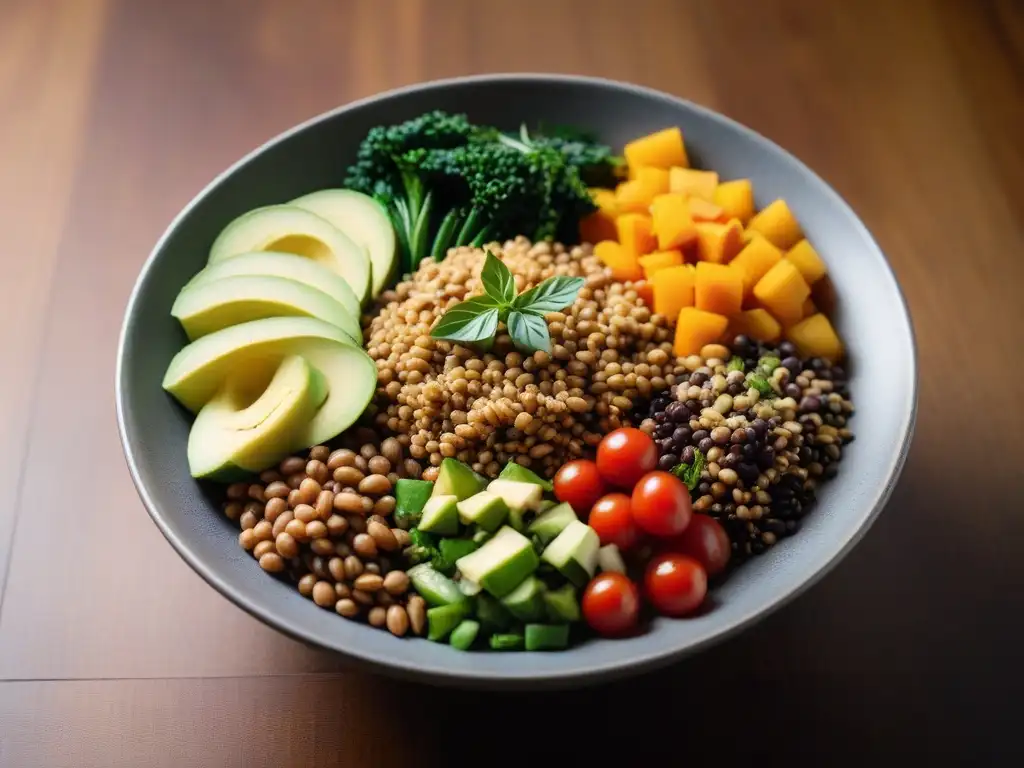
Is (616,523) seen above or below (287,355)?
below

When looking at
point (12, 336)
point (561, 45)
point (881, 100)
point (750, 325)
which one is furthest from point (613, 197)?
point (12, 336)

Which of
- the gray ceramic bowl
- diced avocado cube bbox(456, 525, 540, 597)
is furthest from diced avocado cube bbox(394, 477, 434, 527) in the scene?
the gray ceramic bowl

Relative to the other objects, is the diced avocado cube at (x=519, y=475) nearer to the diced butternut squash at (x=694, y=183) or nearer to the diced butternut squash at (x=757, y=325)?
the diced butternut squash at (x=757, y=325)

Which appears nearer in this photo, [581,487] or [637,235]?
[581,487]

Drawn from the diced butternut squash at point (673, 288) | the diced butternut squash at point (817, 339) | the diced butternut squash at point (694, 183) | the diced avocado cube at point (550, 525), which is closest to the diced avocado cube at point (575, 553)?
the diced avocado cube at point (550, 525)

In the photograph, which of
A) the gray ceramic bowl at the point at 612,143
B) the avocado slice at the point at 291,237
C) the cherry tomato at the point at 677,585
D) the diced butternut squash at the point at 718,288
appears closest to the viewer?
the gray ceramic bowl at the point at 612,143

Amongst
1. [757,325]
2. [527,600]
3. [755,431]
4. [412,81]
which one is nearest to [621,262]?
[757,325]

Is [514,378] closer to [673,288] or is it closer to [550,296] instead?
[550,296]
